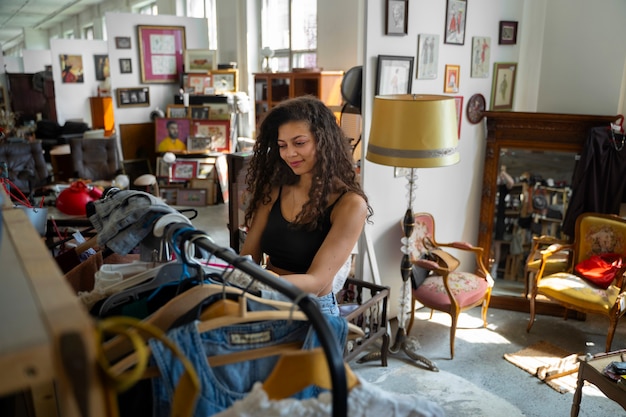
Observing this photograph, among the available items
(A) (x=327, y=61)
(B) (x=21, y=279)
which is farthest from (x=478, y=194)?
(B) (x=21, y=279)

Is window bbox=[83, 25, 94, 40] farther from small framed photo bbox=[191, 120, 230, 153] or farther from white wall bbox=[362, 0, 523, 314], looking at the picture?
white wall bbox=[362, 0, 523, 314]

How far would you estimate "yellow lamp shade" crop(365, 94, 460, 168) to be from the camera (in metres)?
2.82

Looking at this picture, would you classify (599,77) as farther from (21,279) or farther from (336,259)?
(21,279)

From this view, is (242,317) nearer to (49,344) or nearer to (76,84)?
(49,344)

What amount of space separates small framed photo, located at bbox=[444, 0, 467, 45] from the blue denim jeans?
342 cm

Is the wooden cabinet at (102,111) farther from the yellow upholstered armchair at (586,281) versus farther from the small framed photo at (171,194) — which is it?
the yellow upholstered armchair at (586,281)

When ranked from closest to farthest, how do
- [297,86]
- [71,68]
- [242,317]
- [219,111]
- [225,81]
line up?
[242,317] → [297,86] → [219,111] → [225,81] → [71,68]

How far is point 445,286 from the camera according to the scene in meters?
3.59

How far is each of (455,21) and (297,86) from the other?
198cm

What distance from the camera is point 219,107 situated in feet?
22.2

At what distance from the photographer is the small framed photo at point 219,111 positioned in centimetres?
677

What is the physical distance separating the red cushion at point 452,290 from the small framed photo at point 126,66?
5015 mm

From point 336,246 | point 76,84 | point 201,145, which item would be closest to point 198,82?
point 201,145

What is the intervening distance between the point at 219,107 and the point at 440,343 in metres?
Result: 4.39
